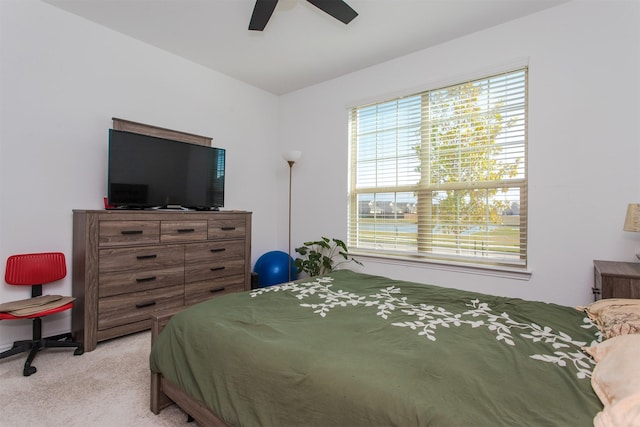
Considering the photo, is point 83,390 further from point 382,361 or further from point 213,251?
point 382,361

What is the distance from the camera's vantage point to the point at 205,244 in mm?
3180

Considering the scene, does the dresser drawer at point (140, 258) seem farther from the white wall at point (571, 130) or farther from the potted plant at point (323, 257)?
the white wall at point (571, 130)

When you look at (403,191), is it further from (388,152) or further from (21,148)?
(21,148)

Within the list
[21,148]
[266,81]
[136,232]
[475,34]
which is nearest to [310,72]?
[266,81]

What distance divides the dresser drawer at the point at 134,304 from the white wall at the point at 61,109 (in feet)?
1.68

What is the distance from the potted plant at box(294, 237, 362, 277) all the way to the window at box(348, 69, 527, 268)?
19cm

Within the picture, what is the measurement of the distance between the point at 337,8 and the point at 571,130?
204 centimetres

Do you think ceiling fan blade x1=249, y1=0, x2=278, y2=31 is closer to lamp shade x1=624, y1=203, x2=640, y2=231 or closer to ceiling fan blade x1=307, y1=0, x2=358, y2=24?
ceiling fan blade x1=307, y1=0, x2=358, y2=24

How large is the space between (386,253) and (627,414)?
9.11 feet

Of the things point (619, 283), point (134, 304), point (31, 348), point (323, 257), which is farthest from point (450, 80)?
point (31, 348)

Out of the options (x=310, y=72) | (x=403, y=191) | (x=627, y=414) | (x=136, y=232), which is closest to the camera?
(x=627, y=414)

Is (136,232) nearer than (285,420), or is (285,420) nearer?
(285,420)

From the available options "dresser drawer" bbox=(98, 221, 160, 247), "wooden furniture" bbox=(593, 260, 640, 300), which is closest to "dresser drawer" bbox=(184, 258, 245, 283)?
"dresser drawer" bbox=(98, 221, 160, 247)

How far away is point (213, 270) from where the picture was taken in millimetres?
3252
